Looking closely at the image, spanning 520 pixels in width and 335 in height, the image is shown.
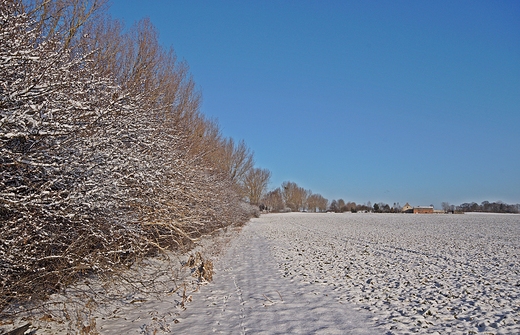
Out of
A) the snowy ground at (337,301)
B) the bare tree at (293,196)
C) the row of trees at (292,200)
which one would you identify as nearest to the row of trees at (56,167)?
the snowy ground at (337,301)

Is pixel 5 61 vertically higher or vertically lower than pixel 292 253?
higher

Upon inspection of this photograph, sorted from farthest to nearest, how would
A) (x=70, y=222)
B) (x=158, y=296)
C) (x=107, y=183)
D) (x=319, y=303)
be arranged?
(x=158, y=296) < (x=319, y=303) < (x=107, y=183) < (x=70, y=222)

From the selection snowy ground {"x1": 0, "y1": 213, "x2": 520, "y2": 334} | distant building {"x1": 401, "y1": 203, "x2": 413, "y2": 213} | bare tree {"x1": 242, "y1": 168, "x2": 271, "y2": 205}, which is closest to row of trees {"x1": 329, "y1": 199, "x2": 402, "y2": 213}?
distant building {"x1": 401, "y1": 203, "x2": 413, "y2": 213}

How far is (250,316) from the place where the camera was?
6910 mm

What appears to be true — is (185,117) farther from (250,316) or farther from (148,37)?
(250,316)

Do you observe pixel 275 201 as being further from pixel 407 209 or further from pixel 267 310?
pixel 267 310

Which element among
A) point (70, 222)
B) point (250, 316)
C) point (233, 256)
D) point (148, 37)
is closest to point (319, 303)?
A: point (250, 316)

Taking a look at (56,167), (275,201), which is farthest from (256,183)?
(56,167)

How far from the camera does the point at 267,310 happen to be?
7.23 metres

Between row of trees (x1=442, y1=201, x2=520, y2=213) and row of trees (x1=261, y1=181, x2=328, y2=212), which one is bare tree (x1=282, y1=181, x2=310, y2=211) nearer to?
row of trees (x1=261, y1=181, x2=328, y2=212)

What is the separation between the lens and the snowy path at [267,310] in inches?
244

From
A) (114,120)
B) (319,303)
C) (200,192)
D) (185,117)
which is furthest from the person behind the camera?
(185,117)

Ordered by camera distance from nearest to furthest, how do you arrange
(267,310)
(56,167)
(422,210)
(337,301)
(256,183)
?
(56,167) < (267,310) < (337,301) < (256,183) < (422,210)

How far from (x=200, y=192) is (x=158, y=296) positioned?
4.98 m
